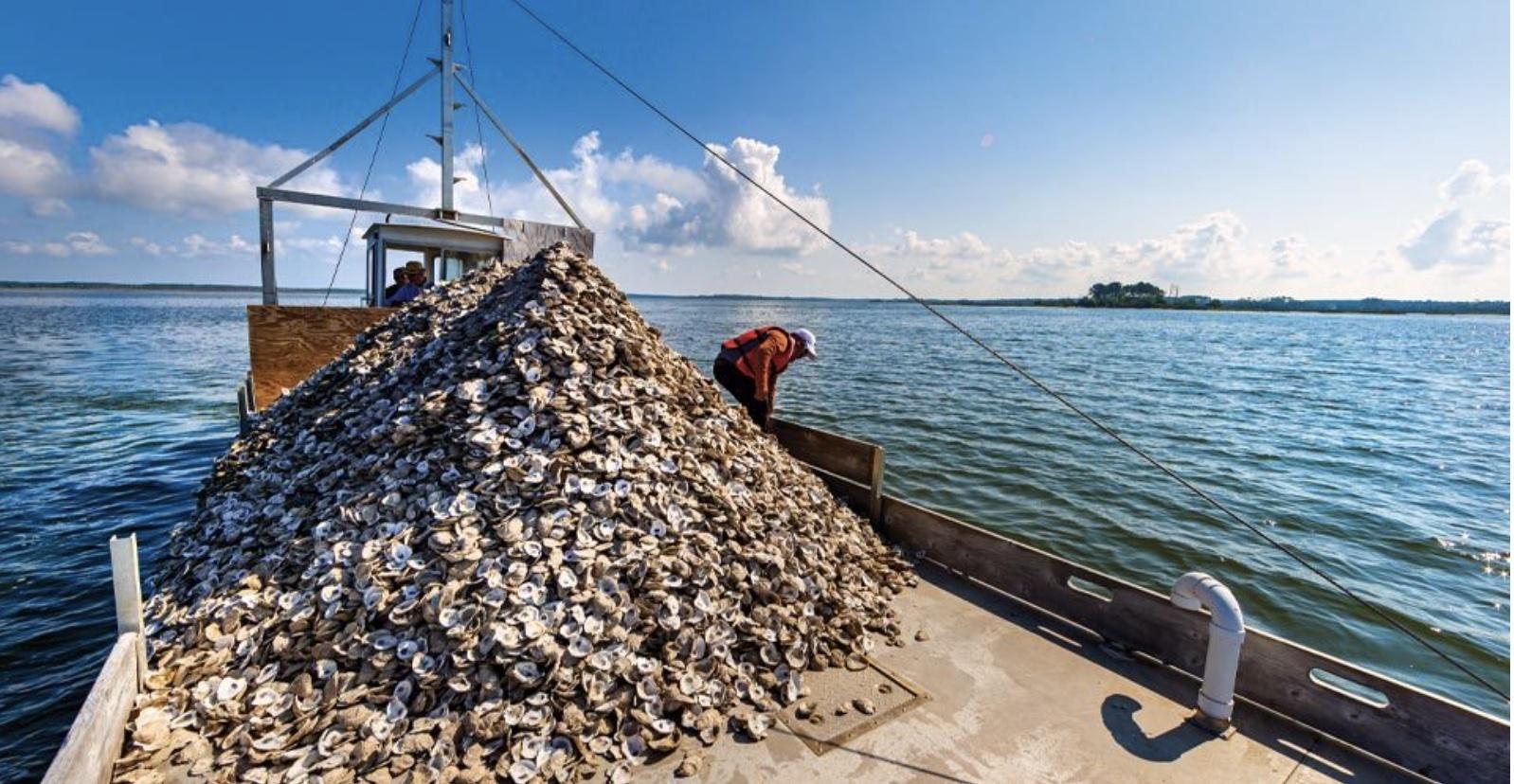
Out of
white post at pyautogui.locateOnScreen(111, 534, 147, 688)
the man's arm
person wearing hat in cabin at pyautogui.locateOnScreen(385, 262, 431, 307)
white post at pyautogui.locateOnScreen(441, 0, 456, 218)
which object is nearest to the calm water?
white post at pyautogui.locateOnScreen(111, 534, 147, 688)

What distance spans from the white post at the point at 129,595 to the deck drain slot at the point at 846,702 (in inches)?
135

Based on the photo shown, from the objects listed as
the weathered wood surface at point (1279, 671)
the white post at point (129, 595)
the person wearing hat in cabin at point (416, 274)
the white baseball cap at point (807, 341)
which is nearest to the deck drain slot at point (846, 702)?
the weathered wood surface at point (1279, 671)

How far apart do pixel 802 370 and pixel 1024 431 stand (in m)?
12.2

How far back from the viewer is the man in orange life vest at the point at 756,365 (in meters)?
7.23

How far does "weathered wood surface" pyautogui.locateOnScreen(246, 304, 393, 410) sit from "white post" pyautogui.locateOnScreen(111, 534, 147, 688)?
25.6 feet

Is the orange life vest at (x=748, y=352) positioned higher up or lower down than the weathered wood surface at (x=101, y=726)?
higher up

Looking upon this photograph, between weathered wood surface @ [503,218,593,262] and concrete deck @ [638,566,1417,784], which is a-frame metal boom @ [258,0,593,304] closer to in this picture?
weathered wood surface @ [503,218,593,262]

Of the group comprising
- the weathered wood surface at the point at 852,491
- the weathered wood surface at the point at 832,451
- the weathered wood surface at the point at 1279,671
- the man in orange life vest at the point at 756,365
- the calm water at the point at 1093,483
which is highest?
the man in orange life vest at the point at 756,365

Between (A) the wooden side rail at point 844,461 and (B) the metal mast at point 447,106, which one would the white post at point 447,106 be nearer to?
(B) the metal mast at point 447,106

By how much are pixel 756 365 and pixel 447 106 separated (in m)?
10.4

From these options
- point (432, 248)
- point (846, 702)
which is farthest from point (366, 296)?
point (846, 702)

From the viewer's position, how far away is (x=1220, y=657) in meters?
3.68

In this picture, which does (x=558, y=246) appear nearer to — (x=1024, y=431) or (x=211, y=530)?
(x=211, y=530)

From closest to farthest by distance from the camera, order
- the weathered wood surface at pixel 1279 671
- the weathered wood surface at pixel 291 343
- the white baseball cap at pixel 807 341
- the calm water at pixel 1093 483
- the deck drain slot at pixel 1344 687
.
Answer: the weathered wood surface at pixel 1279 671 < the deck drain slot at pixel 1344 687 < the calm water at pixel 1093 483 < the white baseball cap at pixel 807 341 < the weathered wood surface at pixel 291 343
